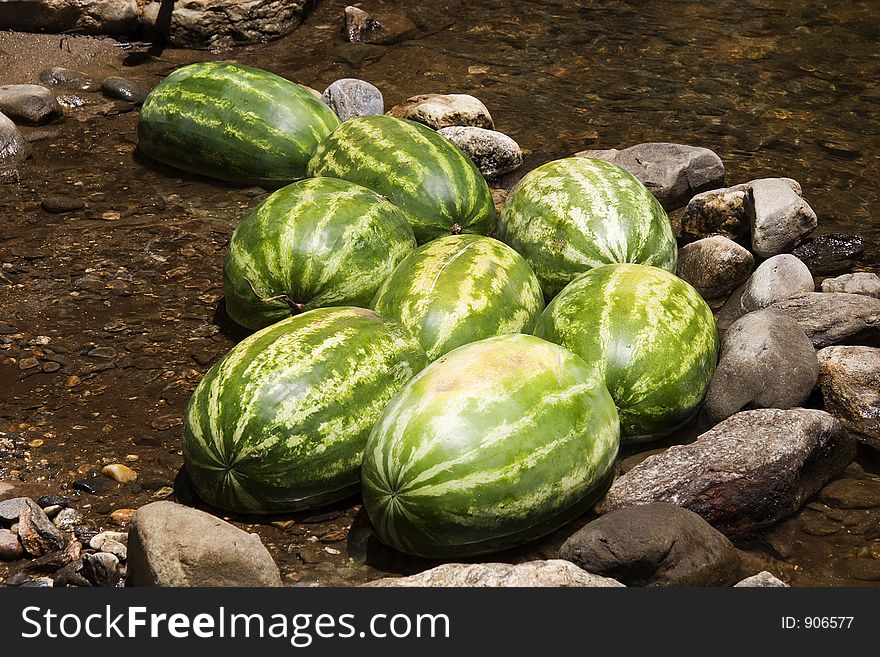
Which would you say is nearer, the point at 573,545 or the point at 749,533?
the point at 573,545

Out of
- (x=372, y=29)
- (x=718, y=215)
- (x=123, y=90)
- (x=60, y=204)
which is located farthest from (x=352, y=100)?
(x=718, y=215)

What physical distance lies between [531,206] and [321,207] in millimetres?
998

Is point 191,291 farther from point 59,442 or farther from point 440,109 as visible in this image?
point 440,109

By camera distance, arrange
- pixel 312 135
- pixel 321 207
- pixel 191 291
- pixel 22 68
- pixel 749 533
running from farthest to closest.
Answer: pixel 22 68 → pixel 312 135 → pixel 191 291 → pixel 321 207 → pixel 749 533

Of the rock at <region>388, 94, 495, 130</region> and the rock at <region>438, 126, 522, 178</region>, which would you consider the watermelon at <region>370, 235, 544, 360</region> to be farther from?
the rock at <region>388, 94, 495, 130</region>

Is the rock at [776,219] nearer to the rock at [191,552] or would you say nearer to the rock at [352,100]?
the rock at [352,100]

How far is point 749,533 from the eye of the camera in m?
4.02

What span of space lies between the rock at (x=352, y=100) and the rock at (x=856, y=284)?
3.18 meters

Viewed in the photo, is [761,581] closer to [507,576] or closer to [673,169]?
[507,576]

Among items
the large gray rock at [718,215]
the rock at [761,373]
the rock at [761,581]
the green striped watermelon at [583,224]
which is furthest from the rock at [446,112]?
the rock at [761,581]

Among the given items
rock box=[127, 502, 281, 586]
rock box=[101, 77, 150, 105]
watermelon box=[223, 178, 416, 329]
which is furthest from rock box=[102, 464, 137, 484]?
rock box=[101, 77, 150, 105]

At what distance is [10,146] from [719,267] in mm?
4349

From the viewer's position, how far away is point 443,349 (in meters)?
4.34

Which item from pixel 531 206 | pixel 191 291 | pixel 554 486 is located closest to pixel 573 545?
pixel 554 486
